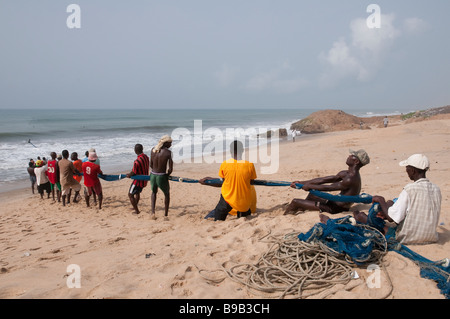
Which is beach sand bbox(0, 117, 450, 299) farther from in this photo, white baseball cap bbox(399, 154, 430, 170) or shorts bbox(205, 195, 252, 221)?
white baseball cap bbox(399, 154, 430, 170)

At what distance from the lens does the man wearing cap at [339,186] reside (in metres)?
5.16

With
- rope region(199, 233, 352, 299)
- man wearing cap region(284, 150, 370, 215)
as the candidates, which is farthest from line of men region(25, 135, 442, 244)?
rope region(199, 233, 352, 299)

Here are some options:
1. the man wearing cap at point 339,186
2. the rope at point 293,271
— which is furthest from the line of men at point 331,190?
the rope at point 293,271

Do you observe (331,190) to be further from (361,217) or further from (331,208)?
(361,217)

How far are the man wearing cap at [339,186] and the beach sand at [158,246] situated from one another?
28 centimetres

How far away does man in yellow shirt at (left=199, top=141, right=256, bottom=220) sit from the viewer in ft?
18.3

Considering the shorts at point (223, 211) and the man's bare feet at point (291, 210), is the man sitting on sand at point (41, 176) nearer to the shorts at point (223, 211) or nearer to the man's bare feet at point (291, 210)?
the shorts at point (223, 211)

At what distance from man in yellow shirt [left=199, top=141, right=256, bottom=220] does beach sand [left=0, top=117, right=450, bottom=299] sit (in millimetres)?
232

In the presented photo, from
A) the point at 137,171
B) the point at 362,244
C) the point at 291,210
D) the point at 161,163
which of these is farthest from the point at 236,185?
the point at 137,171

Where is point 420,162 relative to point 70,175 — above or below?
above

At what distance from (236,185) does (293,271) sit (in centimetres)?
236

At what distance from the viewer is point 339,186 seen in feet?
17.5

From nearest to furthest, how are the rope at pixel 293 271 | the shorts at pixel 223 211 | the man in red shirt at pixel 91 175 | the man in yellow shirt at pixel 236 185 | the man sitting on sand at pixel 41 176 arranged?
the rope at pixel 293 271
the man in yellow shirt at pixel 236 185
the shorts at pixel 223 211
the man in red shirt at pixel 91 175
the man sitting on sand at pixel 41 176

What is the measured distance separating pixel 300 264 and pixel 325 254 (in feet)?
1.06
